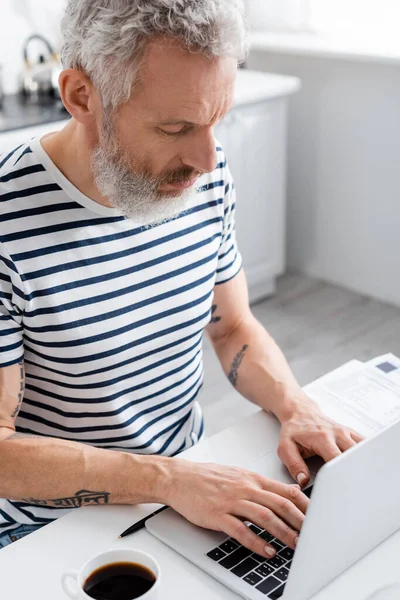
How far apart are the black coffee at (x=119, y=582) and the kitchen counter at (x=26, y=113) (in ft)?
5.73

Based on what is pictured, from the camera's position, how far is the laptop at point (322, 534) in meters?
0.75

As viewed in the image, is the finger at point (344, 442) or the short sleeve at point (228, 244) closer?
the finger at point (344, 442)

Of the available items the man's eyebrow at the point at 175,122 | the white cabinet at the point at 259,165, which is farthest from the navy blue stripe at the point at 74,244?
the white cabinet at the point at 259,165

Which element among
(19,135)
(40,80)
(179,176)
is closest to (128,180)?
(179,176)

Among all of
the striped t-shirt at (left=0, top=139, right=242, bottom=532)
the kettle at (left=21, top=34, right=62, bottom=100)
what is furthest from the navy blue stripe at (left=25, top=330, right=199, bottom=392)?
the kettle at (left=21, top=34, right=62, bottom=100)

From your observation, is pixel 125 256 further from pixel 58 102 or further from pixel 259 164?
pixel 259 164

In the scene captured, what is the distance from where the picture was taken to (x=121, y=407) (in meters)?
1.17

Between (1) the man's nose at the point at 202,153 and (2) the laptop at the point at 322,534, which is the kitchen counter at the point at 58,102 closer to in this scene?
(1) the man's nose at the point at 202,153

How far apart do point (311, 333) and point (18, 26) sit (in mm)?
1560

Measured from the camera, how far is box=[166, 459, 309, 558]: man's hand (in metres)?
0.90

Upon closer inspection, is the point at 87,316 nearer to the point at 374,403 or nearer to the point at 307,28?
the point at 374,403

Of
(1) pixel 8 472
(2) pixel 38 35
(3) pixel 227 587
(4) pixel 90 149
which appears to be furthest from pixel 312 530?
(2) pixel 38 35

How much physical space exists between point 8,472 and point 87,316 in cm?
24

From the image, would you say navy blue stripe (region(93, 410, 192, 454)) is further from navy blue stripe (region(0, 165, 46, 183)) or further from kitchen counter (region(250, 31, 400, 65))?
kitchen counter (region(250, 31, 400, 65))
